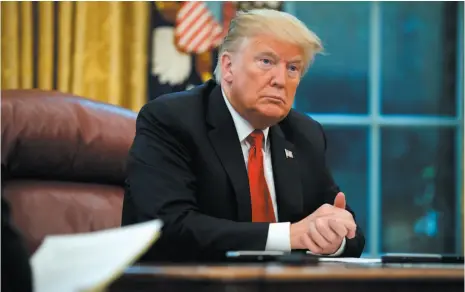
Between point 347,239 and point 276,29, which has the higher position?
point 276,29

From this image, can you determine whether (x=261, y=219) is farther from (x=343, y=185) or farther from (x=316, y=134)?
(x=343, y=185)

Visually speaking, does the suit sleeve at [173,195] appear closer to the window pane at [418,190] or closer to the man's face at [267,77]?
the man's face at [267,77]

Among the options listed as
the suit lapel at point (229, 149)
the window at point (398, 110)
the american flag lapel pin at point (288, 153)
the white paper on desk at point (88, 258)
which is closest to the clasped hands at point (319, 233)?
the suit lapel at point (229, 149)

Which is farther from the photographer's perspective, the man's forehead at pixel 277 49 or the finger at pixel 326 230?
the man's forehead at pixel 277 49

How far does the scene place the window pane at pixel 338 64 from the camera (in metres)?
2.70

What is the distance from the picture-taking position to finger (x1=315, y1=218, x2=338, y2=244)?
146 centimetres

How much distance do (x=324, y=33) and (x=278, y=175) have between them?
1187mm

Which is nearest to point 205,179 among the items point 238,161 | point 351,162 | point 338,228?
point 238,161

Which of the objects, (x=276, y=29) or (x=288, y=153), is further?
(x=288, y=153)

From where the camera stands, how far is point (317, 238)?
1.46 metres

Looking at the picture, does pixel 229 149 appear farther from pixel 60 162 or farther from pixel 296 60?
pixel 60 162

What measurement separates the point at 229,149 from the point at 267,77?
180 millimetres

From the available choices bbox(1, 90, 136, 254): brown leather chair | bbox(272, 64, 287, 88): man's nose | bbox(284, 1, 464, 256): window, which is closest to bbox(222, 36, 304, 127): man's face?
bbox(272, 64, 287, 88): man's nose

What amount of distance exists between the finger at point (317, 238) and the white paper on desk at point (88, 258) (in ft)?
2.67
